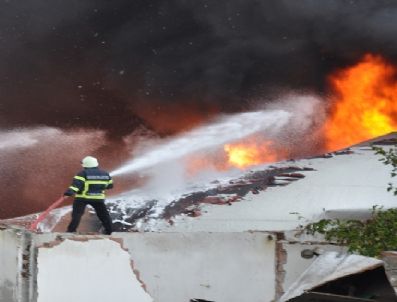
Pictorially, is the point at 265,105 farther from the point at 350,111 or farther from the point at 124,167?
the point at 124,167

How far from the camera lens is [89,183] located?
7762 mm

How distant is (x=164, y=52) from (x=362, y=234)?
10.9 m

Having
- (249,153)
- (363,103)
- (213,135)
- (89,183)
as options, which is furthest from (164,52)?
(89,183)

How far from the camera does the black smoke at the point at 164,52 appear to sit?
15594 mm

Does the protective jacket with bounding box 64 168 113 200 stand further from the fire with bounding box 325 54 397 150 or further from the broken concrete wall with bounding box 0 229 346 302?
the fire with bounding box 325 54 397 150

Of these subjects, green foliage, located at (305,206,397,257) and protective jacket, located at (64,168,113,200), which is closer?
green foliage, located at (305,206,397,257)

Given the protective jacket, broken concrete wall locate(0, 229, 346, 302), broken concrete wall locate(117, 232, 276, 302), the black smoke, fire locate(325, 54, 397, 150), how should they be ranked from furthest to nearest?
1. fire locate(325, 54, 397, 150)
2. the black smoke
3. the protective jacket
4. broken concrete wall locate(117, 232, 276, 302)
5. broken concrete wall locate(0, 229, 346, 302)

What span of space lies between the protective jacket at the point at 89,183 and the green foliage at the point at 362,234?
8.82 ft

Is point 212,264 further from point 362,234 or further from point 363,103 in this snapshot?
point 363,103

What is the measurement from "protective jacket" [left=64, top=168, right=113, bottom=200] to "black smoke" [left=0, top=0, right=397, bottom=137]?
7.97 metres

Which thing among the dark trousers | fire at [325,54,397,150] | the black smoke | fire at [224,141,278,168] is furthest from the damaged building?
fire at [325,54,397,150]

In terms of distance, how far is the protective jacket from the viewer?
25.2 ft

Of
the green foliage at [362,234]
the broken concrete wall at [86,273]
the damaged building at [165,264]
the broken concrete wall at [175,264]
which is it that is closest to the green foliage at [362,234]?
the green foliage at [362,234]

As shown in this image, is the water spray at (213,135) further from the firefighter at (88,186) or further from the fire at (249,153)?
the firefighter at (88,186)
